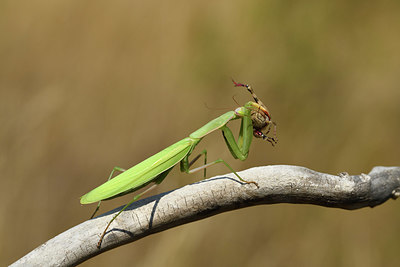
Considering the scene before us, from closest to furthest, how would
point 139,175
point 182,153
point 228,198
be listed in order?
point 228,198 < point 139,175 < point 182,153

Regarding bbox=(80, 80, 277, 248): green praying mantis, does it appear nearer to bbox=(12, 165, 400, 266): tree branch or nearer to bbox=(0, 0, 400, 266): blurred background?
bbox=(12, 165, 400, 266): tree branch

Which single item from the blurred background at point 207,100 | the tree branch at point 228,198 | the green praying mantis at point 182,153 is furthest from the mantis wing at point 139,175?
the blurred background at point 207,100

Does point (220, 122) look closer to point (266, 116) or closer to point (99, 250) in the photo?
point (266, 116)

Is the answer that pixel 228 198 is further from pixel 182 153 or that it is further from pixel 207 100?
pixel 207 100

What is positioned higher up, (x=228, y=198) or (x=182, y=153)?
(x=182, y=153)

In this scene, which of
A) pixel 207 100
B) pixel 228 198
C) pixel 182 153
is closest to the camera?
pixel 228 198

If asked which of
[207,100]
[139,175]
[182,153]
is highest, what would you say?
[207,100]

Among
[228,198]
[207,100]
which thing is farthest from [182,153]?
[207,100]

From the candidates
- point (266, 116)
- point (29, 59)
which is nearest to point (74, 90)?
point (29, 59)
